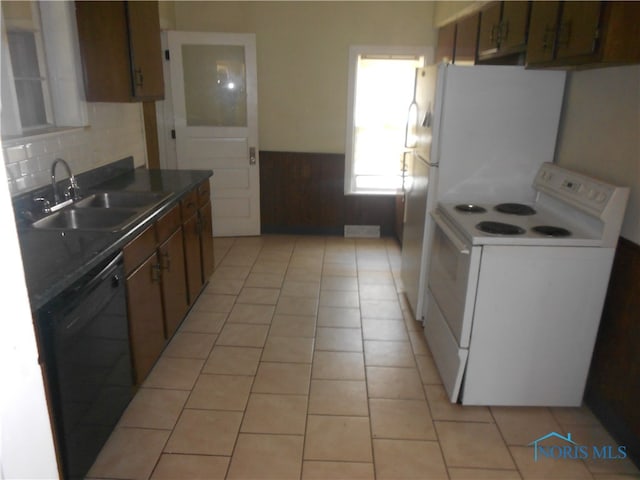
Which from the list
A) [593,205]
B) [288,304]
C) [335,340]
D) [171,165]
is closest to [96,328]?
[335,340]

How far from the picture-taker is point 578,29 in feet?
6.63

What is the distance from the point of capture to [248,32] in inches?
186

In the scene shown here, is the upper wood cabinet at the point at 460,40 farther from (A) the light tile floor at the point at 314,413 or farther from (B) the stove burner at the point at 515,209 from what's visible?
(A) the light tile floor at the point at 314,413

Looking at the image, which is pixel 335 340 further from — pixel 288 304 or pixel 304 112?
pixel 304 112

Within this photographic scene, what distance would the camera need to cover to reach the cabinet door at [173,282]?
9.18 feet

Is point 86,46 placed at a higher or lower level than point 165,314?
higher

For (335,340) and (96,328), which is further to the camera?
A: (335,340)

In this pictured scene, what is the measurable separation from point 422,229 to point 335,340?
931 mm

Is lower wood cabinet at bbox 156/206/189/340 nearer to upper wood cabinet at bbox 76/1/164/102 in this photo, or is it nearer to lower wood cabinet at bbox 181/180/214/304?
lower wood cabinet at bbox 181/180/214/304

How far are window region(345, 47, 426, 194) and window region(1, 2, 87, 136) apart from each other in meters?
2.73

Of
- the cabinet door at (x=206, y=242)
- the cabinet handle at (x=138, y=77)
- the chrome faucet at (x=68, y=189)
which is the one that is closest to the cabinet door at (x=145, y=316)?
the chrome faucet at (x=68, y=189)

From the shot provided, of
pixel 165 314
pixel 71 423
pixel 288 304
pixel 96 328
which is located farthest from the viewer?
pixel 288 304

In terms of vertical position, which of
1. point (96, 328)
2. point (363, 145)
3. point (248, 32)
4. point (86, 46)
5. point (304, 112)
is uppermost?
point (248, 32)

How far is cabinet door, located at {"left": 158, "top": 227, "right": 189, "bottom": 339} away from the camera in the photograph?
2.80 m
